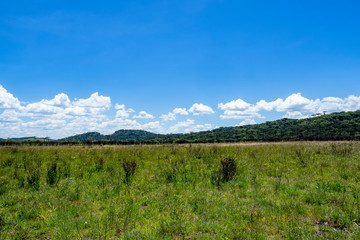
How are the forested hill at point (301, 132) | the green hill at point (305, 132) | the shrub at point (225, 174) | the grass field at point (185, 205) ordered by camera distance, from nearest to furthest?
the grass field at point (185, 205) < the shrub at point (225, 174) < the forested hill at point (301, 132) < the green hill at point (305, 132)

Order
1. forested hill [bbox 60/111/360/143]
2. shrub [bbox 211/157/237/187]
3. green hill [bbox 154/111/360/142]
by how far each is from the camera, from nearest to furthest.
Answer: shrub [bbox 211/157/237/187]
forested hill [bbox 60/111/360/143]
green hill [bbox 154/111/360/142]

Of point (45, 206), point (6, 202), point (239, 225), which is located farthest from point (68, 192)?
point (239, 225)

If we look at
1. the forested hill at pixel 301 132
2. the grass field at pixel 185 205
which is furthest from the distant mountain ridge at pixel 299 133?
the grass field at pixel 185 205

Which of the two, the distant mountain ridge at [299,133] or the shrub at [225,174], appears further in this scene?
the distant mountain ridge at [299,133]

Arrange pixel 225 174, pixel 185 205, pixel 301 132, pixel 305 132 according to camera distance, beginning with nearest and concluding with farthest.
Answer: pixel 185 205 → pixel 225 174 → pixel 305 132 → pixel 301 132

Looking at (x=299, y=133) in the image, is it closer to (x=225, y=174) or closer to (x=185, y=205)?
(x=225, y=174)

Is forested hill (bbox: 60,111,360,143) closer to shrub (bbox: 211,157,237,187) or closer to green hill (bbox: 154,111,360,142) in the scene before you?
green hill (bbox: 154,111,360,142)

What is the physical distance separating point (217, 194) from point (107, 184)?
4.62 m

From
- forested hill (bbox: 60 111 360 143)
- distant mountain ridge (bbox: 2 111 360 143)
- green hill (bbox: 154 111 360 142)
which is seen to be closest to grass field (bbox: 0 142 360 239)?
distant mountain ridge (bbox: 2 111 360 143)

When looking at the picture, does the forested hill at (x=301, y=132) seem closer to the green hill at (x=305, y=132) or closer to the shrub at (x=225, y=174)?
the green hill at (x=305, y=132)

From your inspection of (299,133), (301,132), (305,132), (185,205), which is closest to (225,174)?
(185,205)

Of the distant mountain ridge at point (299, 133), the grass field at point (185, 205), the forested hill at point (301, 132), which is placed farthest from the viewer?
the forested hill at point (301, 132)

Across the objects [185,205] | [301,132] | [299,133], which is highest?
[185,205]

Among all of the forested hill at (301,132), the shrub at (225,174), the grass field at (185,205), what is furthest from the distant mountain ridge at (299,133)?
the grass field at (185,205)
